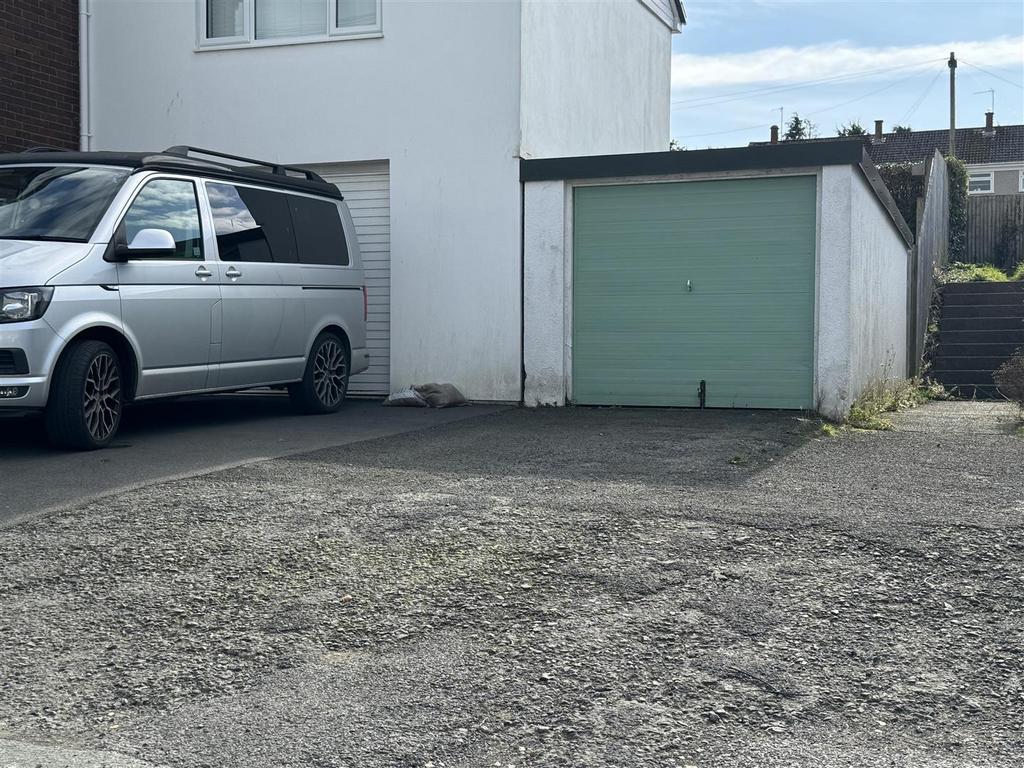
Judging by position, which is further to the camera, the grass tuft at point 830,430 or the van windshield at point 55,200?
the grass tuft at point 830,430

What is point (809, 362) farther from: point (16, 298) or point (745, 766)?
point (745, 766)

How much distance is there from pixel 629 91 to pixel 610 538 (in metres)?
12.7

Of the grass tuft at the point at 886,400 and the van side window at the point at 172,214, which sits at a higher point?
the van side window at the point at 172,214

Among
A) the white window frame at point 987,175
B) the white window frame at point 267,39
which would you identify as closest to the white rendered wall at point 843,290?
the white window frame at point 267,39

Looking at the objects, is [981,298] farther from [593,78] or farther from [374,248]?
[374,248]

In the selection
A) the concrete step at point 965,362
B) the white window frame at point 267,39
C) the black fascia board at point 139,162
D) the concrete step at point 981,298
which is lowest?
the concrete step at point 965,362

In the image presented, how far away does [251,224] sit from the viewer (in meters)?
10.2

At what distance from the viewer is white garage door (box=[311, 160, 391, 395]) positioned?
535 inches

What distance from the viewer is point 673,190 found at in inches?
474

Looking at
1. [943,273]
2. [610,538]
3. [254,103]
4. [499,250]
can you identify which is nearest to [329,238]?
[499,250]

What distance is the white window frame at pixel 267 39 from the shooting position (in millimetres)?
13523

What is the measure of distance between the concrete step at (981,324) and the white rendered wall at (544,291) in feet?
31.0

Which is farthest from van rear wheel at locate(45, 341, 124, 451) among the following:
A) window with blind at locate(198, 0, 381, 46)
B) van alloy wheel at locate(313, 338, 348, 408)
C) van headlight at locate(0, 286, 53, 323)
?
window with blind at locate(198, 0, 381, 46)

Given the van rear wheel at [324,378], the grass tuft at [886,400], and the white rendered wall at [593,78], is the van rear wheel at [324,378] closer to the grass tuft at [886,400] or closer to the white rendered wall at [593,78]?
the white rendered wall at [593,78]
